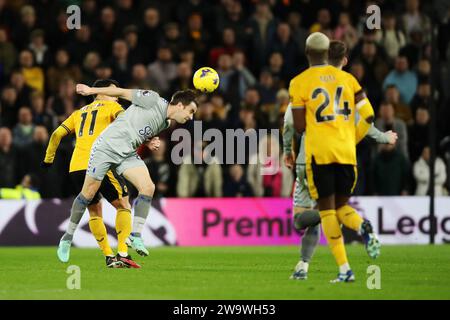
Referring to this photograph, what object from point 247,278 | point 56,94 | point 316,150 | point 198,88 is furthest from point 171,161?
point 316,150

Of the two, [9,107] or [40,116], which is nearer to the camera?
[40,116]

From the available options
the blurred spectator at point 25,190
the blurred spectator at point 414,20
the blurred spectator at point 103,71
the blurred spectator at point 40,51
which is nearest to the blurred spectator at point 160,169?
the blurred spectator at point 103,71

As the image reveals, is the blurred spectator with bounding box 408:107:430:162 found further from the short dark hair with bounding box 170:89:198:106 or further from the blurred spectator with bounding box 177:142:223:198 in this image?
the short dark hair with bounding box 170:89:198:106

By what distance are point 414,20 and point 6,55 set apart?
26.5ft

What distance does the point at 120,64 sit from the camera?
2158cm

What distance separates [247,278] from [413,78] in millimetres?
10748

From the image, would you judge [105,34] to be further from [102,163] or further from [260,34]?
[102,163]

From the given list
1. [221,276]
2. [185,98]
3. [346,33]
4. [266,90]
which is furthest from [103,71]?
[221,276]

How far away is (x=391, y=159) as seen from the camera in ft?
67.3

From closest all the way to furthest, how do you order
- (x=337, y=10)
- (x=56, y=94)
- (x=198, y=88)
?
(x=198, y=88)
(x=56, y=94)
(x=337, y=10)

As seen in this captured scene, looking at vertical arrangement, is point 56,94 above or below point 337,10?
below

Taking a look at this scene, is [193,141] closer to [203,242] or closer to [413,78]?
[203,242]

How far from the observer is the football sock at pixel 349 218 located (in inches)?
414

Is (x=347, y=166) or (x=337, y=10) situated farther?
(x=337, y=10)
